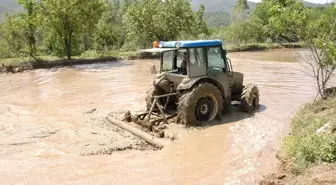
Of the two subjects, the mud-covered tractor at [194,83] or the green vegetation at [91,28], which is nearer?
the mud-covered tractor at [194,83]

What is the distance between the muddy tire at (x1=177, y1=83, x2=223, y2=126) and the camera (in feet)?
28.5

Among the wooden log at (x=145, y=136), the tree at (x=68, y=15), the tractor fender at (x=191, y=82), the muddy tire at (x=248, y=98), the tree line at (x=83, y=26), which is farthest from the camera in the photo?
the tree line at (x=83, y=26)

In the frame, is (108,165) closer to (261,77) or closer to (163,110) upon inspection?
(163,110)

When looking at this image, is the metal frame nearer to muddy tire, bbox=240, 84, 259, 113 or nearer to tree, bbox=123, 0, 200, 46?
muddy tire, bbox=240, 84, 259, 113

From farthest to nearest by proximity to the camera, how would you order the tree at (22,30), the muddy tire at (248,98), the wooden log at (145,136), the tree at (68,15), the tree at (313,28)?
the tree at (68,15)
the tree at (22,30)
the muddy tire at (248,98)
the tree at (313,28)
the wooden log at (145,136)

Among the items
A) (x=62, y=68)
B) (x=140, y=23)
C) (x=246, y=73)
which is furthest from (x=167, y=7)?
(x=246, y=73)

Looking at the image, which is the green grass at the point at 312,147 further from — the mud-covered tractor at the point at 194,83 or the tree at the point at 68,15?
the tree at the point at 68,15

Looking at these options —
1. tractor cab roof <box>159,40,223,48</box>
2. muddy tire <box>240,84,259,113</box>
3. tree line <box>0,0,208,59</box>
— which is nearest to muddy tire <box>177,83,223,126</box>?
tractor cab roof <box>159,40,223,48</box>

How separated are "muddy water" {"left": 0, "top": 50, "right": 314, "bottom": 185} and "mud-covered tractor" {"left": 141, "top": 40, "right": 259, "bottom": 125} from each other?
0.45m

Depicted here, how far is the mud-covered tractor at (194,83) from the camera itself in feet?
28.9

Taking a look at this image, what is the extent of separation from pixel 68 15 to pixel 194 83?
74.7 ft

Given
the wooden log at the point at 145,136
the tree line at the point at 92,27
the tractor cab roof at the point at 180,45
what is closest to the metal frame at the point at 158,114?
the wooden log at the point at 145,136

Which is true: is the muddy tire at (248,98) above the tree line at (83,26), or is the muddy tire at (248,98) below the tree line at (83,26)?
below

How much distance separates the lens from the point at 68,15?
2881 centimetres
